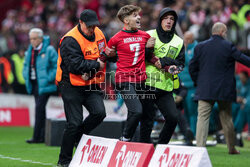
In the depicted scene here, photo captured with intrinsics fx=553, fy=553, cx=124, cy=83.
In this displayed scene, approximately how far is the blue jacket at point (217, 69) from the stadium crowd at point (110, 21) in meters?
1.98

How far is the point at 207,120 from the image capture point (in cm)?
991

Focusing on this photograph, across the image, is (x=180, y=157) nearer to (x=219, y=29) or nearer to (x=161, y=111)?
(x=161, y=111)

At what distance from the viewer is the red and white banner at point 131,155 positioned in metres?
6.84

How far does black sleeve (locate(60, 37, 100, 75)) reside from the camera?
7.95m

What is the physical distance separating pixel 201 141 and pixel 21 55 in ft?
39.7

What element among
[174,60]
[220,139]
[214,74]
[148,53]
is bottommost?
[220,139]

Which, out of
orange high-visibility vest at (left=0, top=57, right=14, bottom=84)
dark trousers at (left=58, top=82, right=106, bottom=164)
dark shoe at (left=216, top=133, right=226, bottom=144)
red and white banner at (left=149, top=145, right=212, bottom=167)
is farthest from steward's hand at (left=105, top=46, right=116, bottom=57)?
orange high-visibility vest at (left=0, top=57, right=14, bottom=84)

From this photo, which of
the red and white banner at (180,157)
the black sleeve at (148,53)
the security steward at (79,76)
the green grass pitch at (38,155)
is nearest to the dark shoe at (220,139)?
the green grass pitch at (38,155)

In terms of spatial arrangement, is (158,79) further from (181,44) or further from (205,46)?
(205,46)

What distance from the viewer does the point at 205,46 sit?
32.8ft

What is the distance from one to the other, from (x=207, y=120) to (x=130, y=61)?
226cm

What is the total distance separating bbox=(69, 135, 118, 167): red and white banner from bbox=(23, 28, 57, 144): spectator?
14.3 ft

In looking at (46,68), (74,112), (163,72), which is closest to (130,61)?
(163,72)

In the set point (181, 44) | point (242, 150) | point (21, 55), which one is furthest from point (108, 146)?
point (21, 55)
